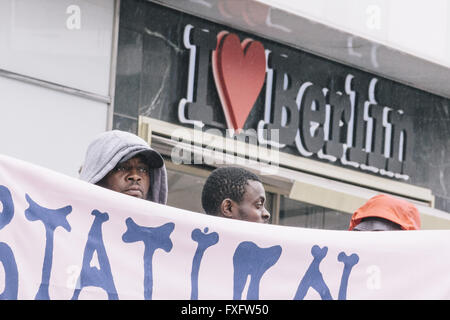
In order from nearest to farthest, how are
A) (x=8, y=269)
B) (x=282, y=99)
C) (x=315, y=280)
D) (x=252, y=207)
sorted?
(x=8, y=269) → (x=315, y=280) → (x=252, y=207) → (x=282, y=99)

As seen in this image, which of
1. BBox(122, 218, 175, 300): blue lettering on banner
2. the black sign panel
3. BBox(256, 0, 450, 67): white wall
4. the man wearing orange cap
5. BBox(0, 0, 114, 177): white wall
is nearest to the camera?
BBox(122, 218, 175, 300): blue lettering on banner

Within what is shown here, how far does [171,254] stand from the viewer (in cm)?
380

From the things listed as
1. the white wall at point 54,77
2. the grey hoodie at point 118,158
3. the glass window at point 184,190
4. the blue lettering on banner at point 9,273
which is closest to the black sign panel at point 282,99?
the white wall at point 54,77

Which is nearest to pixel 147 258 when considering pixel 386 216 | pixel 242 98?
pixel 386 216

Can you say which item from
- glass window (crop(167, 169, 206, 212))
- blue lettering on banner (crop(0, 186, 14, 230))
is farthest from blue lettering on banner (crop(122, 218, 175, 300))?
glass window (crop(167, 169, 206, 212))

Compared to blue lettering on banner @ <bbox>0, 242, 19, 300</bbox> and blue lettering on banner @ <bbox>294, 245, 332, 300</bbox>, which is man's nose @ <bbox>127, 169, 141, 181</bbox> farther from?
blue lettering on banner @ <bbox>0, 242, 19, 300</bbox>

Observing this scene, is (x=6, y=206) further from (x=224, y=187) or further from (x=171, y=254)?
(x=224, y=187)

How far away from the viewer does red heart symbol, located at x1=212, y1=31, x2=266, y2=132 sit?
28.6 ft

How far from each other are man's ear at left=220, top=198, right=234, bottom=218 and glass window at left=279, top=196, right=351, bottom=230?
176 inches

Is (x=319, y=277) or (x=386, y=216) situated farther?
(x=386, y=216)

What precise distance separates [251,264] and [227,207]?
0.87 meters

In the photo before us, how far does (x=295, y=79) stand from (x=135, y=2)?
180 centimetres

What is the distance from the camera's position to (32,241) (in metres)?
3.52
